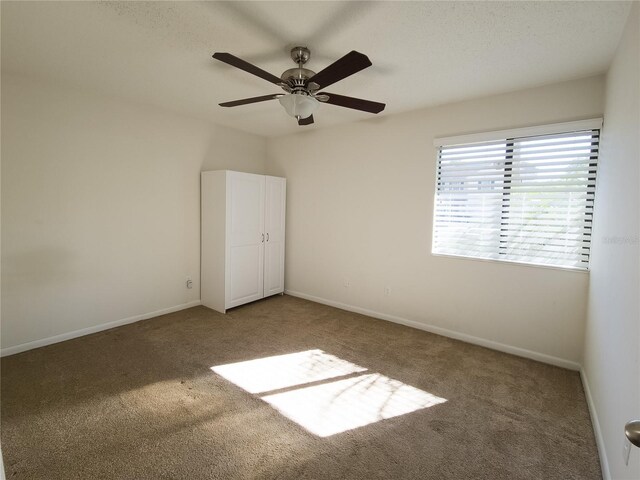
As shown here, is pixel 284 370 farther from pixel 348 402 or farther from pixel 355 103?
pixel 355 103

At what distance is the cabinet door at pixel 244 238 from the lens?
3902 mm

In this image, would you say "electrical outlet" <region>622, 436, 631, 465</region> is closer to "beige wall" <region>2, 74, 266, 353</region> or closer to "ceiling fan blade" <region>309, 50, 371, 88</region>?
"ceiling fan blade" <region>309, 50, 371, 88</region>

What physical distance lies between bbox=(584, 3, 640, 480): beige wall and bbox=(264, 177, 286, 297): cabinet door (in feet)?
11.7

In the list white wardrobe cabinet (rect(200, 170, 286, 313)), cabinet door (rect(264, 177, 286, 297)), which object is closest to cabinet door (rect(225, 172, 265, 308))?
white wardrobe cabinet (rect(200, 170, 286, 313))

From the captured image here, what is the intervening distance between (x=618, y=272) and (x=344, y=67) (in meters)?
1.90

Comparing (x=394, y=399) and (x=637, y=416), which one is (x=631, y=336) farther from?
(x=394, y=399)

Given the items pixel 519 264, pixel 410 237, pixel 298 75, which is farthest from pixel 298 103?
pixel 519 264

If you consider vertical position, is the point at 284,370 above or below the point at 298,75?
below

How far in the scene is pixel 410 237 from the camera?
3600mm

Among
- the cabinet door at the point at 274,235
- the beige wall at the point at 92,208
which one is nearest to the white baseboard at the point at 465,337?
the cabinet door at the point at 274,235

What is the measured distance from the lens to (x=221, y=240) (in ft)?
12.7

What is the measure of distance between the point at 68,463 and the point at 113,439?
0.22m

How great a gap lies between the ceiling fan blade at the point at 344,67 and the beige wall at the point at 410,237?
1.47 metres

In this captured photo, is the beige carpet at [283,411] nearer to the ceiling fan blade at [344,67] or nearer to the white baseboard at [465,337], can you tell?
the white baseboard at [465,337]
